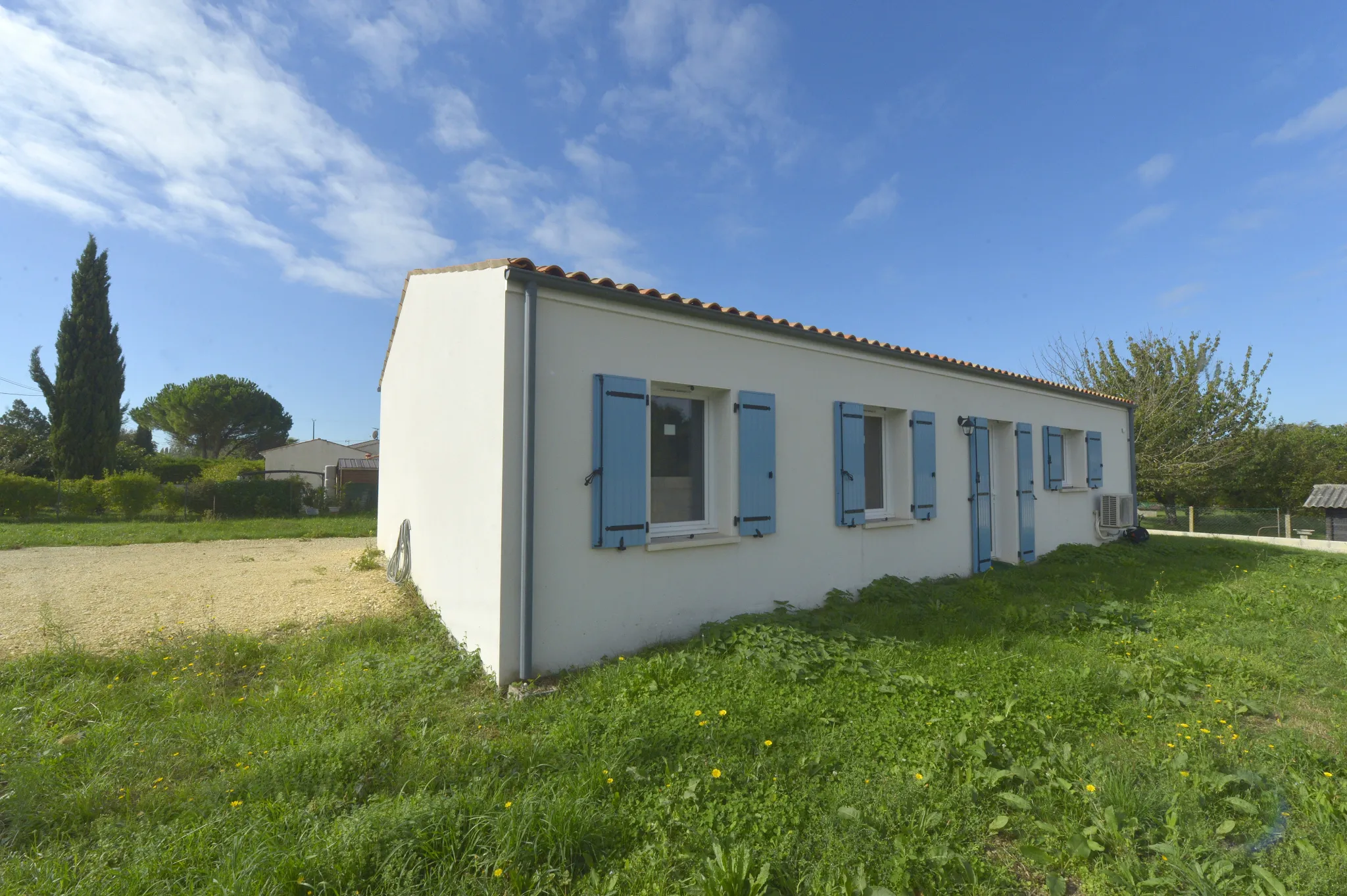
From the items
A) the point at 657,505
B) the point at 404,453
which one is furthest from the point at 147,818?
the point at 404,453

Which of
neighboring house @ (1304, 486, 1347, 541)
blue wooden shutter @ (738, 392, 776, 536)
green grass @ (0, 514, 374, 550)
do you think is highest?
blue wooden shutter @ (738, 392, 776, 536)

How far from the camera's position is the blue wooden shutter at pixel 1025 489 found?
27.9 feet

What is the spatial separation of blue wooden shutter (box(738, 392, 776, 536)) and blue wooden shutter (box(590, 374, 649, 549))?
1017mm

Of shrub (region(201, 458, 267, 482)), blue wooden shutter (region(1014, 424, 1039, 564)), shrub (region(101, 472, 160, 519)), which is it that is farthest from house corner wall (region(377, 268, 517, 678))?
shrub (region(201, 458, 267, 482))

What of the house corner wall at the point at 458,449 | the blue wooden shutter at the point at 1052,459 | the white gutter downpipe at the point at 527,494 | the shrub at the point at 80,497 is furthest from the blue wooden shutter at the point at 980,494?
the shrub at the point at 80,497

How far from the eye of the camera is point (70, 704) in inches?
139

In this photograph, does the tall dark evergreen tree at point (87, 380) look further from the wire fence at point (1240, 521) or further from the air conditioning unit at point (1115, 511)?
the wire fence at point (1240, 521)

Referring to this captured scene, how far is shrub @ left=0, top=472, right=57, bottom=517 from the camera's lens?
14.2 m

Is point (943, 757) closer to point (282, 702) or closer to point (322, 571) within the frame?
point (282, 702)

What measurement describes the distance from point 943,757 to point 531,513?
2.81m

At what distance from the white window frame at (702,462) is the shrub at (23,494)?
59.7ft

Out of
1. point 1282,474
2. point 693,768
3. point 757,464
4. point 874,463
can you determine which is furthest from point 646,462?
point 1282,474

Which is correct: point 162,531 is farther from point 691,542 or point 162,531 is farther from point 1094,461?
point 1094,461

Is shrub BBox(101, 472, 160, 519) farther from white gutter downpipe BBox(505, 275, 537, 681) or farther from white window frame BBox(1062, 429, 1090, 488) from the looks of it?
white window frame BBox(1062, 429, 1090, 488)
